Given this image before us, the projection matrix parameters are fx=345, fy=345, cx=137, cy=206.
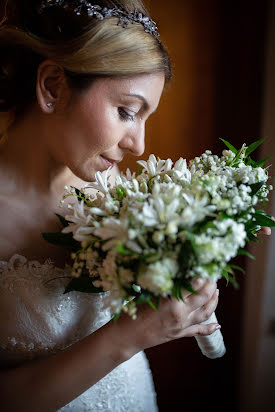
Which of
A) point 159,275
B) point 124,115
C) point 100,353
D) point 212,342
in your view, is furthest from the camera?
point 212,342

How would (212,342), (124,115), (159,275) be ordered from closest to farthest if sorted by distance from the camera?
1. (159,275)
2. (124,115)
3. (212,342)

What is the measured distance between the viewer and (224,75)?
185cm

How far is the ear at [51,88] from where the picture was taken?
41.8 inches

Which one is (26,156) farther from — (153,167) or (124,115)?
(153,167)

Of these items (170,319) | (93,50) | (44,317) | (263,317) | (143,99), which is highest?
(93,50)

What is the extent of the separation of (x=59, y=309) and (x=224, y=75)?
145 centimetres

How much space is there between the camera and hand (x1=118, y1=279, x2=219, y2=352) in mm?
864

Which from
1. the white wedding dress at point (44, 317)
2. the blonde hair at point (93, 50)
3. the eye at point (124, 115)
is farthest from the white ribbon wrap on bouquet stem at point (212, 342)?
the blonde hair at point (93, 50)

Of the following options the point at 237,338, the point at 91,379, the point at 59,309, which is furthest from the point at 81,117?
the point at 237,338

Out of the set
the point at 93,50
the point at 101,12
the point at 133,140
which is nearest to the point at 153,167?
the point at 133,140

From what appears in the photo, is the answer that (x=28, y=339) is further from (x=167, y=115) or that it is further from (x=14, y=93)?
(x=167, y=115)

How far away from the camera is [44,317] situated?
1.10 m

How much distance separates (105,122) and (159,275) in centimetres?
58

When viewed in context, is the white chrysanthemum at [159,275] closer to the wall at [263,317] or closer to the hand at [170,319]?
the hand at [170,319]
